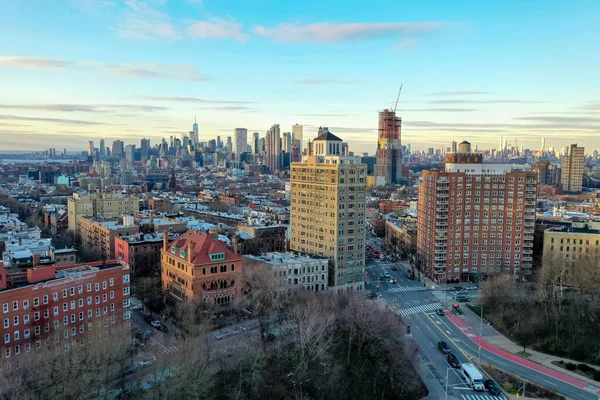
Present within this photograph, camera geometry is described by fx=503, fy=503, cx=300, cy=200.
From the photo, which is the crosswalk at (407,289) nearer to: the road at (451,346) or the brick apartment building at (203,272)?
the road at (451,346)

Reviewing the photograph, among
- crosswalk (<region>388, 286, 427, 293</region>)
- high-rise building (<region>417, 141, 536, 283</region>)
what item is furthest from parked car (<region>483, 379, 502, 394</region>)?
high-rise building (<region>417, 141, 536, 283</region>)

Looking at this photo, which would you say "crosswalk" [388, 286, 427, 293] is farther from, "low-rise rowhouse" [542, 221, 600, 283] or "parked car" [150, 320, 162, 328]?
"parked car" [150, 320, 162, 328]

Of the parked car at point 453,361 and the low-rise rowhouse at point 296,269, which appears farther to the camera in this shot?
the low-rise rowhouse at point 296,269

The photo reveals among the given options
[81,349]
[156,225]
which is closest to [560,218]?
[156,225]

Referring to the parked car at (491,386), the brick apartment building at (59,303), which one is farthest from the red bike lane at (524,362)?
the brick apartment building at (59,303)

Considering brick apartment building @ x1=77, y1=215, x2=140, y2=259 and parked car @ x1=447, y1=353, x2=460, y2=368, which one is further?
brick apartment building @ x1=77, y1=215, x2=140, y2=259
